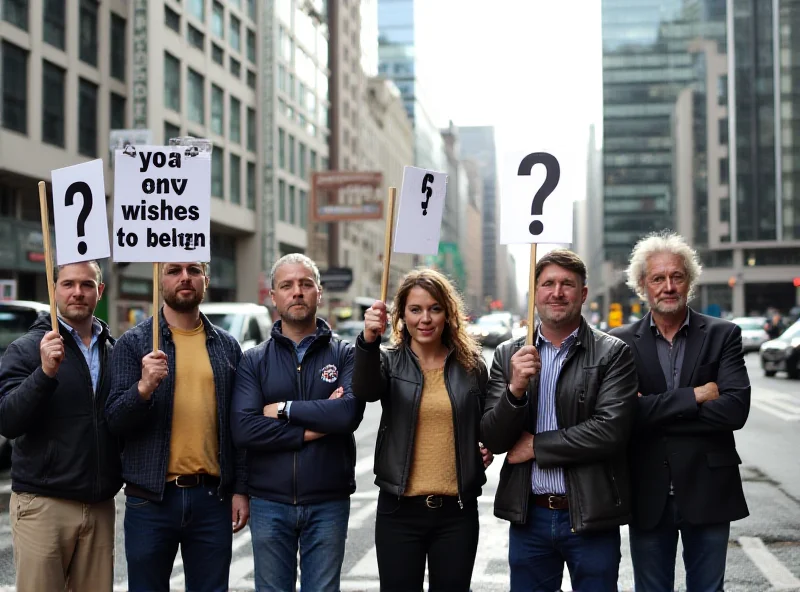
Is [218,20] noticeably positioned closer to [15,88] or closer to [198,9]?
[198,9]

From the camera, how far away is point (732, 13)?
282 ft

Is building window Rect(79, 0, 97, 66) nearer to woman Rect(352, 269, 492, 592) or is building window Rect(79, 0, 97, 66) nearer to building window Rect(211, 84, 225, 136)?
building window Rect(211, 84, 225, 136)

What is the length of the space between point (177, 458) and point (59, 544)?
64 cm

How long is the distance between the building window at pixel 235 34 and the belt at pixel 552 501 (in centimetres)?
4418

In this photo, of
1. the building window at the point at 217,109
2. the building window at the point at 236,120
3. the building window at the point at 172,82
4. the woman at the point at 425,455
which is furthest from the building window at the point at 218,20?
the woman at the point at 425,455

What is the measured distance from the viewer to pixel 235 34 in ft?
151

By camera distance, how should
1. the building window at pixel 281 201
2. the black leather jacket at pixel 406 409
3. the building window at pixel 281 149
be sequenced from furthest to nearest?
the building window at pixel 281 149 < the building window at pixel 281 201 < the black leather jacket at pixel 406 409

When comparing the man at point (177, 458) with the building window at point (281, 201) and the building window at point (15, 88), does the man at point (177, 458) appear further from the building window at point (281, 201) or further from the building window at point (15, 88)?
the building window at point (281, 201)

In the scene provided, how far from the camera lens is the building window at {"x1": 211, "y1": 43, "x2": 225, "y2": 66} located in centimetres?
4303

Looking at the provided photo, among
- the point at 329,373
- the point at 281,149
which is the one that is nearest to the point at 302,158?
the point at 281,149

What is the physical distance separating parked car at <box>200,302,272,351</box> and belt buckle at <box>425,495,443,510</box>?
452 inches

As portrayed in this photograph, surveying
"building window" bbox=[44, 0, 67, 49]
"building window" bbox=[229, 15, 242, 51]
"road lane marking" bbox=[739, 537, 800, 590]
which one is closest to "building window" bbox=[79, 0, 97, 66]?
"building window" bbox=[44, 0, 67, 49]

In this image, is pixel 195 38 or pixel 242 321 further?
pixel 195 38

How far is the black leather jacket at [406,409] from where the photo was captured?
4.19m
